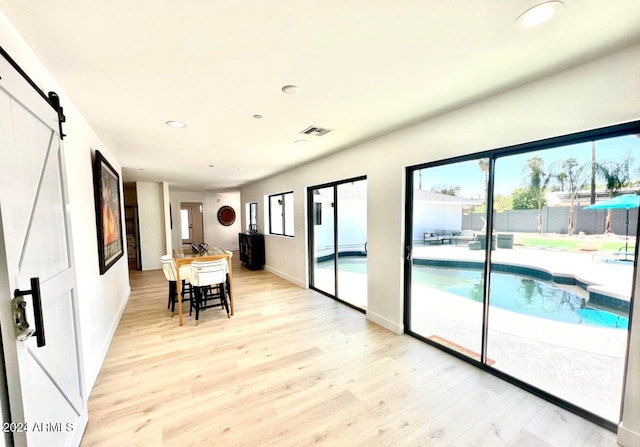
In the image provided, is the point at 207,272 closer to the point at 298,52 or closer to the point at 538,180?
the point at 298,52

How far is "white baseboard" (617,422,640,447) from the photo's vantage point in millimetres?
1563

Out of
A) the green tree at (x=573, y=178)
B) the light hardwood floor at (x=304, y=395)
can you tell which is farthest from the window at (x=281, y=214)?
the green tree at (x=573, y=178)

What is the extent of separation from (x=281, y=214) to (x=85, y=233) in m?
4.14

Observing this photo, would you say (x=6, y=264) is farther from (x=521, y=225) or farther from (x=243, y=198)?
(x=243, y=198)

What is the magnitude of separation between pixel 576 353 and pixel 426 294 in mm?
1315

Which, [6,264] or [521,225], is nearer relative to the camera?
[6,264]

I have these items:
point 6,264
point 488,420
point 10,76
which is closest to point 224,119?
point 10,76

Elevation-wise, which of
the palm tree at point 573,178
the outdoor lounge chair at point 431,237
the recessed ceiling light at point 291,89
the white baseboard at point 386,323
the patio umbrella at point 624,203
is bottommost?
the white baseboard at point 386,323

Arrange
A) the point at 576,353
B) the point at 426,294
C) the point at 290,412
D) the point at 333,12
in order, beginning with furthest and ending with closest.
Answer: the point at 426,294 → the point at 576,353 → the point at 290,412 → the point at 333,12

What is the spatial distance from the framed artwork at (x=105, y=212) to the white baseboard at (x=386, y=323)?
3251 mm

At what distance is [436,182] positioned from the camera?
288cm

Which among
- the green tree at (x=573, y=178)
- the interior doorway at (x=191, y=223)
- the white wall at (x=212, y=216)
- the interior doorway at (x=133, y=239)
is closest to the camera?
the green tree at (x=573, y=178)

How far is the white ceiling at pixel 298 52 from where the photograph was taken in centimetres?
124

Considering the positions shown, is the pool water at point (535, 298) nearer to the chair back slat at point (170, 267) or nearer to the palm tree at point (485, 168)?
the palm tree at point (485, 168)
